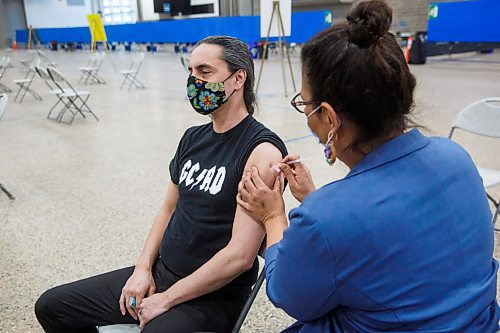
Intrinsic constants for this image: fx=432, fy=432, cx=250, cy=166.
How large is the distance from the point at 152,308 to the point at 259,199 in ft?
1.65

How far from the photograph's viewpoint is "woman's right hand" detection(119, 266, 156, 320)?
1.35 m

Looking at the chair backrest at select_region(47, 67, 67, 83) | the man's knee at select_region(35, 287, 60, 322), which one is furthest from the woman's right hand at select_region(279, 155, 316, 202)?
the chair backrest at select_region(47, 67, 67, 83)

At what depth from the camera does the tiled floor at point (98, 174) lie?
87.0 inches

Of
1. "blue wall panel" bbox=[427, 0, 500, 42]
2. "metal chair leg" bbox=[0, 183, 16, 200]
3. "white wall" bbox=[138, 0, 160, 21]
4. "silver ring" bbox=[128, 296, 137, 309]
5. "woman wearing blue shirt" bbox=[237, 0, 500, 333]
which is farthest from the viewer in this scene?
"white wall" bbox=[138, 0, 160, 21]

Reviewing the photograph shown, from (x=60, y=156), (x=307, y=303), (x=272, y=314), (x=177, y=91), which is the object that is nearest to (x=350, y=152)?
(x=307, y=303)

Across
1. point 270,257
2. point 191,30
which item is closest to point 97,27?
point 191,30

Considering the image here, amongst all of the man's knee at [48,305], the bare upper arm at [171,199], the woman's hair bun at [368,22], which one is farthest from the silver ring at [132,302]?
the woman's hair bun at [368,22]

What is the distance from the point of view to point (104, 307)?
1375 millimetres

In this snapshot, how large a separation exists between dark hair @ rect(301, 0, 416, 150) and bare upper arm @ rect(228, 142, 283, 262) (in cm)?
44

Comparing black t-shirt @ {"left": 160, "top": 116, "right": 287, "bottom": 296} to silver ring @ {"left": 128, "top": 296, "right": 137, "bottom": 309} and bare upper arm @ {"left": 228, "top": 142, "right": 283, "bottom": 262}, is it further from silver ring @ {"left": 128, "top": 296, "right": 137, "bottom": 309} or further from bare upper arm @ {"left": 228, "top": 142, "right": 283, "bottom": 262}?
silver ring @ {"left": 128, "top": 296, "right": 137, "bottom": 309}

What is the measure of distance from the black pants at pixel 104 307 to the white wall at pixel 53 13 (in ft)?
87.8

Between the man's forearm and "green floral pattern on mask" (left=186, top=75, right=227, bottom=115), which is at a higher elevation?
"green floral pattern on mask" (left=186, top=75, right=227, bottom=115)

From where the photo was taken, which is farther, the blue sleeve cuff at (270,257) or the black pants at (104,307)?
the black pants at (104,307)

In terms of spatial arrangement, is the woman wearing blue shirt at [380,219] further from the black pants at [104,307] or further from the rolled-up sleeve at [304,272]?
the black pants at [104,307]
